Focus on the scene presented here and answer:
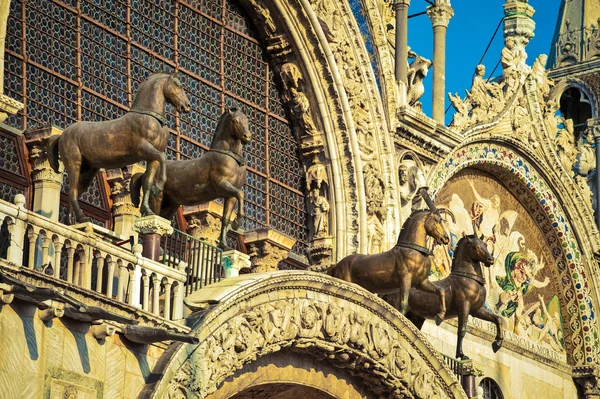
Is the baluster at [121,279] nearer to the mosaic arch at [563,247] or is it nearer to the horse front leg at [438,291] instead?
the horse front leg at [438,291]

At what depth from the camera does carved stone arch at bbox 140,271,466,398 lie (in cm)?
1888

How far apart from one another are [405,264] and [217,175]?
3.98m

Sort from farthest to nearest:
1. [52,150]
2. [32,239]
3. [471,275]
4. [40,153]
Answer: [471,275] < [40,153] < [52,150] < [32,239]

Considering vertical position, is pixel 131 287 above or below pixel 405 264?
below

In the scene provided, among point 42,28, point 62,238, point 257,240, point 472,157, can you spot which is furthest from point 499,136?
point 62,238

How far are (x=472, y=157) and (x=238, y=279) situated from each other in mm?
11393

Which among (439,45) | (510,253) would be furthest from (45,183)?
(510,253)

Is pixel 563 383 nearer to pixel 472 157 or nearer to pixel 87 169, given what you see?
pixel 472 157

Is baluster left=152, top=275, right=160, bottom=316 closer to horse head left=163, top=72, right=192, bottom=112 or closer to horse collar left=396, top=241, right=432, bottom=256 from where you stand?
horse head left=163, top=72, right=192, bottom=112

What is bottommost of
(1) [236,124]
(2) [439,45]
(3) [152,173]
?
(3) [152,173]

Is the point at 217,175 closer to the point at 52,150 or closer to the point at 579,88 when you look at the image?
the point at 52,150

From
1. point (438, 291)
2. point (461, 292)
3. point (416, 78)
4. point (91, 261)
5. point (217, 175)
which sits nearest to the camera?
point (91, 261)

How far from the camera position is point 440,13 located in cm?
3030

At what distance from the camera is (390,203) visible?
2750cm
